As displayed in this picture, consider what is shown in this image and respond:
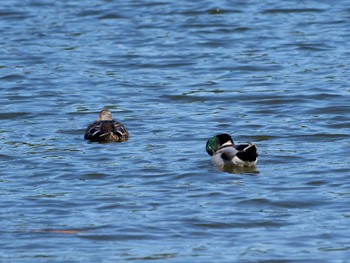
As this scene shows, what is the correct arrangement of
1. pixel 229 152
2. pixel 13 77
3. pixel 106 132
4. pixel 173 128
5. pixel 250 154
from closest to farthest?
pixel 250 154, pixel 229 152, pixel 106 132, pixel 173 128, pixel 13 77

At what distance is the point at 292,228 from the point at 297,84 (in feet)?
25.6

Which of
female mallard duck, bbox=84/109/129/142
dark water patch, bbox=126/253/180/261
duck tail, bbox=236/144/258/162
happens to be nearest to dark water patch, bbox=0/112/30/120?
female mallard duck, bbox=84/109/129/142

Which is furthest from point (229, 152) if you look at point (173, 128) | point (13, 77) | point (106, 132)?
point (13, 77)

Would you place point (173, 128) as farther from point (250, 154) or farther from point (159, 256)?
point (159, 256)

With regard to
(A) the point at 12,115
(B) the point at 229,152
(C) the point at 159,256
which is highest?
(C) the point at 159,256

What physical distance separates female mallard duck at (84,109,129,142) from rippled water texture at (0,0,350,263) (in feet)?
0.44

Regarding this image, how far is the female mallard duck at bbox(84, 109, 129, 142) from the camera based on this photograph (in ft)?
47.5

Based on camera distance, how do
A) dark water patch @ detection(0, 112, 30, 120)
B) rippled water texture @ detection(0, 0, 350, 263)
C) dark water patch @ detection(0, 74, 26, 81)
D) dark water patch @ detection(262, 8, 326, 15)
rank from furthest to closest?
dark water patch @ detection(262, 8, 326, 15) < dark water patch @ detection(0, 74, 26, 81) < dark water patch @ detection(0, 112, 30, 120) < rippled water texture @ detection(0, 0, 350, 263)

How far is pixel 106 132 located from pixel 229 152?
201cm

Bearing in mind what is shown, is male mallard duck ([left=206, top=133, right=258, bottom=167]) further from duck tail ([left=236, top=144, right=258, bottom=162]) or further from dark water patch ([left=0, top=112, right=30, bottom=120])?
dark water patch ([left=0, top=112, right=30, bottom=120])

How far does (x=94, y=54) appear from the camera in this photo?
20734mm

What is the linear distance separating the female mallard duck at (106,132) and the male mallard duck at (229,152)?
143 cm

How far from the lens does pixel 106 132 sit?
14.4 metres

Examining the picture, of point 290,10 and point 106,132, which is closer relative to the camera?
point 106,132
